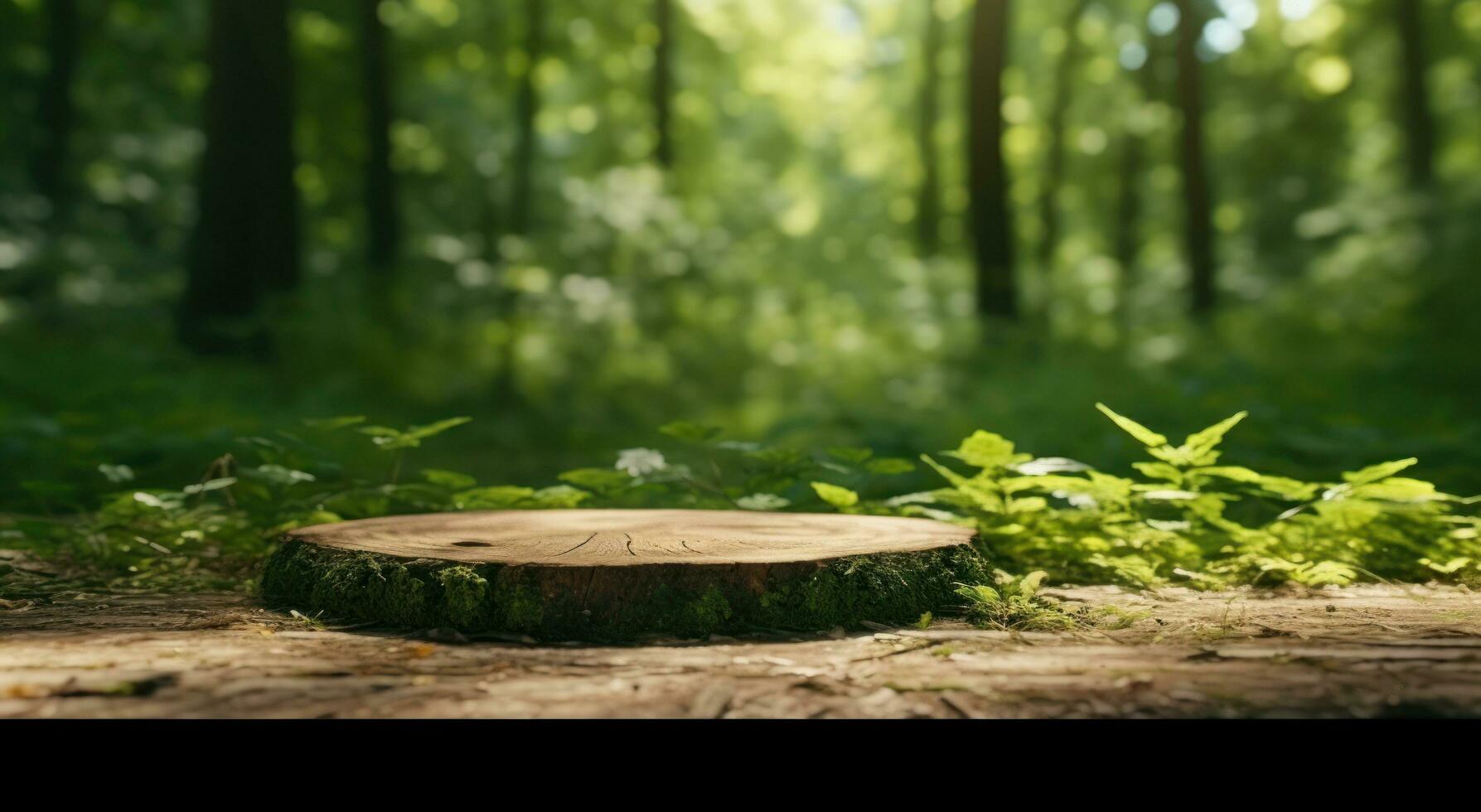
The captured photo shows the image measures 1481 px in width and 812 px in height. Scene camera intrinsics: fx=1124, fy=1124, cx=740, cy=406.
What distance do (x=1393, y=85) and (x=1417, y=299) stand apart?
7.72 m

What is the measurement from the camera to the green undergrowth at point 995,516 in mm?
3928

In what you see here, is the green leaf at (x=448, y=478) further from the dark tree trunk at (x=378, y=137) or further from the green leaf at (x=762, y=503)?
the dark tree trunk at (x=378, y=137)

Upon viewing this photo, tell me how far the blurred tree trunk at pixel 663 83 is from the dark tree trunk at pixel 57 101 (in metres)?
7.58

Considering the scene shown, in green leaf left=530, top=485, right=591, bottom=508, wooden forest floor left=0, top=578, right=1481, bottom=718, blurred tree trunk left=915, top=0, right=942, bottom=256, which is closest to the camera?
wooden forest floor left=0, top=578, right=1481, bottom=718

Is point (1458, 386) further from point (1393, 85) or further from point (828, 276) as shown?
point (1393, 85)

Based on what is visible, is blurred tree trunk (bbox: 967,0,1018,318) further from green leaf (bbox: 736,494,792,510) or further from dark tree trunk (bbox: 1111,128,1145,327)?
dark tree trunk (bbox: 1111,128,1145,327)

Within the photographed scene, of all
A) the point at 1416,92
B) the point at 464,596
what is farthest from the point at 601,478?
the point at 1416,92

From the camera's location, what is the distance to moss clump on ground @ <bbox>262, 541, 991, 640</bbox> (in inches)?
109

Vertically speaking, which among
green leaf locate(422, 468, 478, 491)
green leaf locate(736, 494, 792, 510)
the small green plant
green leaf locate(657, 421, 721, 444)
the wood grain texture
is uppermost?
green leaf locate(657, 421, 721, 444)

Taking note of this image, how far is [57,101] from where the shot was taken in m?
14.3

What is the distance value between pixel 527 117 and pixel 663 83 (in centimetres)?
222

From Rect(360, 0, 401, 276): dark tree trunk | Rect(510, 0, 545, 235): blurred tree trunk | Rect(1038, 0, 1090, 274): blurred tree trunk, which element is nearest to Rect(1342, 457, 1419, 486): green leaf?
Rect(360, 0, 401, 276): dark tree trunk

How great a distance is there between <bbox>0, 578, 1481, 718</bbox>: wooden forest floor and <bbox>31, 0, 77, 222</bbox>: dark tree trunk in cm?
1350
